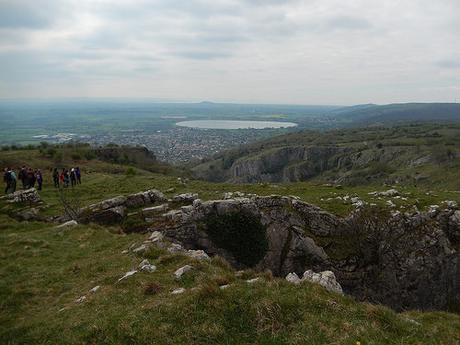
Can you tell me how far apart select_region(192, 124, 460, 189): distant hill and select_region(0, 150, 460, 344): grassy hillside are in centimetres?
7330

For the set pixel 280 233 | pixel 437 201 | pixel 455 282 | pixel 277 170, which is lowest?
pixel 277 170

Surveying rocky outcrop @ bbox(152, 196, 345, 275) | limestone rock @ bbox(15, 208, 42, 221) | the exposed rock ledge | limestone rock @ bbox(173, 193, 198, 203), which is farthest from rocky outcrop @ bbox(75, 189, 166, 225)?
limestone rock @ bbox(15, 208, 42, 221)

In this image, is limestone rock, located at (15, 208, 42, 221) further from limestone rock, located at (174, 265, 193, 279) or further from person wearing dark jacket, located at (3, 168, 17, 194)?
limestone rock, located at (174, 265, 193, 279)

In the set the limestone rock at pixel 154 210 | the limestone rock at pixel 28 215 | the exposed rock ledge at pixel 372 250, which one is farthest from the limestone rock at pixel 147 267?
the limestone rock at pixel 28 215

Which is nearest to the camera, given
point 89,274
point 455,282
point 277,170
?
point 89,274

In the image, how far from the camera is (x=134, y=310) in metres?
11.0

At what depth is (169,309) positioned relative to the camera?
10672 millimetres

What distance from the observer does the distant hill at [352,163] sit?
106 meters

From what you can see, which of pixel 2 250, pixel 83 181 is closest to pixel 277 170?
pixel 83 181

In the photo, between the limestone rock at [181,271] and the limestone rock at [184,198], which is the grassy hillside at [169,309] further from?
the limestone rock at [184,198]

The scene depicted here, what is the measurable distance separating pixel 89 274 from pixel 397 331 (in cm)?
1139

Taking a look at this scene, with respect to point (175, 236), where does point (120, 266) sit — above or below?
above

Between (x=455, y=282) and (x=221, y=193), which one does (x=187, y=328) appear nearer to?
(x=221, y=193)

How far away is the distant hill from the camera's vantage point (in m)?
106
